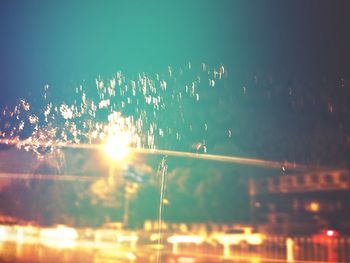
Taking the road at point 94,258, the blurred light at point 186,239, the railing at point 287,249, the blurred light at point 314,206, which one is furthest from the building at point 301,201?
the road at point 94,258

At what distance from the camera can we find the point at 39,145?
19.0 metres

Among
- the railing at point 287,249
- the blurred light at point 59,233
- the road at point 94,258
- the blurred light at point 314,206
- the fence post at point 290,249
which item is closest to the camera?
the road at point 94,258

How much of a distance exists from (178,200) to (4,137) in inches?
349

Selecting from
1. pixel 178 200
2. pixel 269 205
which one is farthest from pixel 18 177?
A: pixel 269 205

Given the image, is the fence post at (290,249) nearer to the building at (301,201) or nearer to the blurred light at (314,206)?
the building at (301,201)

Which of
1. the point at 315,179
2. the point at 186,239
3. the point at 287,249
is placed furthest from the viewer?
the point at 315,179

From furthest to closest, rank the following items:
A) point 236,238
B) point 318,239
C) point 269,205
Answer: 1. point 269,205
2. point 236,238
3. point 318,239

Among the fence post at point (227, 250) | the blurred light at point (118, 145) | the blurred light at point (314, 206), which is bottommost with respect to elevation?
the fence post at point (227, 250)

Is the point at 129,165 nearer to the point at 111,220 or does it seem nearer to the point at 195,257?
the point at 111,220

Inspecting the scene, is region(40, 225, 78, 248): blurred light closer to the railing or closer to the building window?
the railing

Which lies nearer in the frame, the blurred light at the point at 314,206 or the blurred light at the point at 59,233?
the blurred light at the point at 59,233

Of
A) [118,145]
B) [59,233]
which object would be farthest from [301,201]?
[59,233]

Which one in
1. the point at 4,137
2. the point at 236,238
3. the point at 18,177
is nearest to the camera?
the point at 236,238

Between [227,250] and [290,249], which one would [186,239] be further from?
[290,249]
